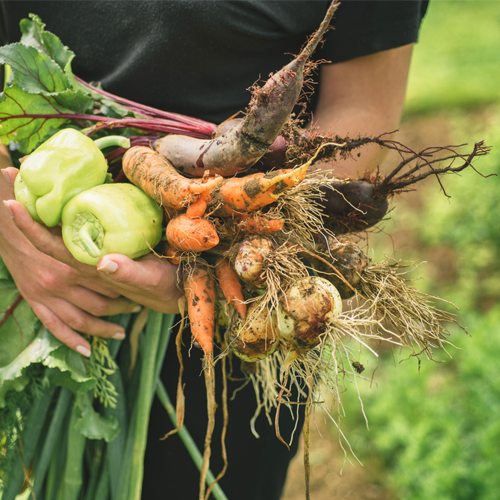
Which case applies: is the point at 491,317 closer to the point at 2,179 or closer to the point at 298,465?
the point at 298,465

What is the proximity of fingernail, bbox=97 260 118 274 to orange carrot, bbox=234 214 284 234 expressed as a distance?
282mm

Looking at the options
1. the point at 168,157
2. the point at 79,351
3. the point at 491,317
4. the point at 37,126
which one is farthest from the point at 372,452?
the point at 37,126

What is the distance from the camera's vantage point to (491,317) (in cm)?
279

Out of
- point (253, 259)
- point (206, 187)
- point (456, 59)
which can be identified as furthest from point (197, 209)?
point (456, 59)

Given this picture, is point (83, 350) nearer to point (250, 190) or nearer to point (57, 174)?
point (57, 174)

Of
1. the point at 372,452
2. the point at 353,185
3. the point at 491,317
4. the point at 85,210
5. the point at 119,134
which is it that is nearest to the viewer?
the point at 85,210

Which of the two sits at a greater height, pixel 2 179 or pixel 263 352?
pixel 2 179

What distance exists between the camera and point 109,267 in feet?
2.77

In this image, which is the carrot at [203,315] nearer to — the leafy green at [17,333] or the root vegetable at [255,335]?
the root vegetable at [255,335]

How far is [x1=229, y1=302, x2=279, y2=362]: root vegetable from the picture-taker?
3.08ft

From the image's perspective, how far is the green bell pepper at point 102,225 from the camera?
873 mm

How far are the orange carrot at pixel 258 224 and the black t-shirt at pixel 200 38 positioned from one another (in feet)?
1.43

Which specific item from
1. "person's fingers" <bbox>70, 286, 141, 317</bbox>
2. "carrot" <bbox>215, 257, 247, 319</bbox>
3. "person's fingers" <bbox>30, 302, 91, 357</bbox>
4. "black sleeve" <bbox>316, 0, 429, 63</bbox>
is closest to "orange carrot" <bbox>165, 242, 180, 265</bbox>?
"carrot" <bbox>215, 257, 247, 319</bbox>

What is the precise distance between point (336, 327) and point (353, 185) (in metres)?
0.33
